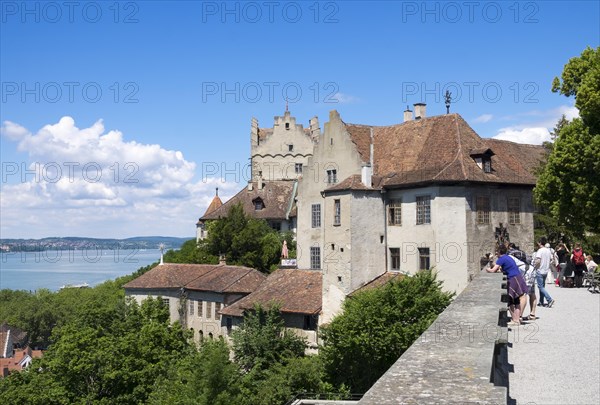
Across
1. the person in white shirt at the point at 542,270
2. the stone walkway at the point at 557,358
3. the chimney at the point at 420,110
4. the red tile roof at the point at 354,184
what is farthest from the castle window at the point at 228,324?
the stone walkway at the point at 557,358

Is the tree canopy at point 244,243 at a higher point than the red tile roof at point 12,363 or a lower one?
higher

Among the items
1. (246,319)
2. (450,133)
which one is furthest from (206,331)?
(450,133)

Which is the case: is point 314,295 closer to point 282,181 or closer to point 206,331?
point 206,331

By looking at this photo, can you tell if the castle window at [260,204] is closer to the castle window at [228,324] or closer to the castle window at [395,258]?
the castle window at [228,324]

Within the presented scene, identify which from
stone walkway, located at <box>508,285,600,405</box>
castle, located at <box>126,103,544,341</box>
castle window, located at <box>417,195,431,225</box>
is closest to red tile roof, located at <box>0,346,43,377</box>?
castle, located at <box>126,103,544,341</box>

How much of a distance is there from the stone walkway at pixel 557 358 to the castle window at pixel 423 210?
15.3 metres

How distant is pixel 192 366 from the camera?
37844 millimetres

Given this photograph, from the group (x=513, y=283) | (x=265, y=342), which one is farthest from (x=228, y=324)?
(x=513, y=283)

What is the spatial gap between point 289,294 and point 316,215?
5575 mm

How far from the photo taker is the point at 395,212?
130ft

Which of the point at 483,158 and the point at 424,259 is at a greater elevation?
the point at 483,158

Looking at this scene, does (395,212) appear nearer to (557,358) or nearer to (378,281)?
(378,281)

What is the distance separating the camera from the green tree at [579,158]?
1122 inches

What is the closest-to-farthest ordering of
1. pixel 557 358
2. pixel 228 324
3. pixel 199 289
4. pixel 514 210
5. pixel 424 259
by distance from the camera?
pixel 557 358
pixel 514 210
pixel 424 259
pixel 228 324
pixel 199 289
